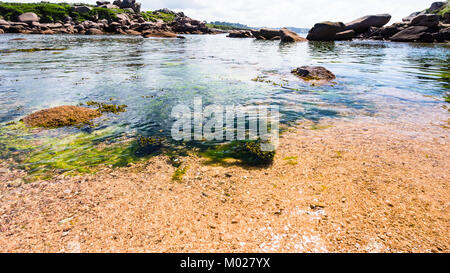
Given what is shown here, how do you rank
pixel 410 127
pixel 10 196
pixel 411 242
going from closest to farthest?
pixel 411 242 < pixel 10 196 < pixel 410 127

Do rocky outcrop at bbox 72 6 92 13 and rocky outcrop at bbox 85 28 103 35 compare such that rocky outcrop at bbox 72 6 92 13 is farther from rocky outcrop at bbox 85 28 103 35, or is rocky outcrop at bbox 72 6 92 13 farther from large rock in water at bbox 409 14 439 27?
large rock in water at bbox 409 14 439 27

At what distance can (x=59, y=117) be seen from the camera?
27.7ft

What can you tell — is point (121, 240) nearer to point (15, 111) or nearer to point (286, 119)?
point (286, 119)

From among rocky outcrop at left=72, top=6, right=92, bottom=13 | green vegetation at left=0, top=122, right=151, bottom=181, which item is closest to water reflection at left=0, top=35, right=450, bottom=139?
green vegetation at left=0, top=122, right=151, bottom=181

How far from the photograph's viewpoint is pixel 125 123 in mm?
8578

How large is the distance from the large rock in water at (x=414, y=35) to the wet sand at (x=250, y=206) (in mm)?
61953

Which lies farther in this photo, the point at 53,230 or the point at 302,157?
the point at 302,157

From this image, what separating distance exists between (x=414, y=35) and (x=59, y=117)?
231ft

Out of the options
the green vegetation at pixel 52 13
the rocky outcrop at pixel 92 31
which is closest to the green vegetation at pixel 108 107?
the rocky outcrop at pixel 92 31

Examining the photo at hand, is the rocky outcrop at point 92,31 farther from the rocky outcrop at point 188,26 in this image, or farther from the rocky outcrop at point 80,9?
the rocky outcrop at point 188,26

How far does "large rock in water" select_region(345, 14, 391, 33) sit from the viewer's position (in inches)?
2498

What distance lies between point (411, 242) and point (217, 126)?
628 centimetres
